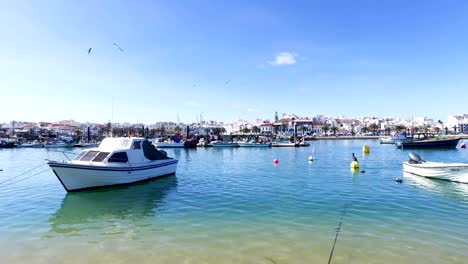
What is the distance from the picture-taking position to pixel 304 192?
19.1m

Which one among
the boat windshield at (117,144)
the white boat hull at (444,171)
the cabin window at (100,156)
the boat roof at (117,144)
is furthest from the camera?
the boat windshield at (117,144)

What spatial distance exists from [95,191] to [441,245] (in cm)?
1817

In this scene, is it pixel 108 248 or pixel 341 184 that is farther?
pixel 341 184

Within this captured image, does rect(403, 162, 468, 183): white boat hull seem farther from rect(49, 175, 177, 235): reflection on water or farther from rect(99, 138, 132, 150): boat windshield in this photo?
rect(99, 138, 132, 150): boat windshield

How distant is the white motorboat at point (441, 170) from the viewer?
21719 mm

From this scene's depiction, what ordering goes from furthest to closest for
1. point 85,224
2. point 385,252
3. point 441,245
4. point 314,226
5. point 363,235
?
point 85,224, point 314,226, point 363,235, point 441,245, point 385,252

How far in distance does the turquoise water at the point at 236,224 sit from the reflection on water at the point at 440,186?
2.7 inches

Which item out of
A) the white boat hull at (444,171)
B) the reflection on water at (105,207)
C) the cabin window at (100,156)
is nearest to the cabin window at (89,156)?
the cabin window at (100,156)

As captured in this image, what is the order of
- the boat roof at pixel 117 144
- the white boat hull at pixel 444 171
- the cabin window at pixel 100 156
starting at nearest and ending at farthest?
the cabin window at pixel 100 156
the white boat hull at pixel 444 171
the boat roof at pixel 117 144

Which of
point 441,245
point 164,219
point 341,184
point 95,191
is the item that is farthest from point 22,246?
point 341,184

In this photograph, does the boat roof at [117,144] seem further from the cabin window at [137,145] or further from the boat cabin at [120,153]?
the cabin window at [137,145]

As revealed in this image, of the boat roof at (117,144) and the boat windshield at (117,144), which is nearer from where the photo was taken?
the boat roof at (117,144)

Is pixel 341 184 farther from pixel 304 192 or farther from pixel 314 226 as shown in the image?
pixel 314 226

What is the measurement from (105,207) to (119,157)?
5707mm
